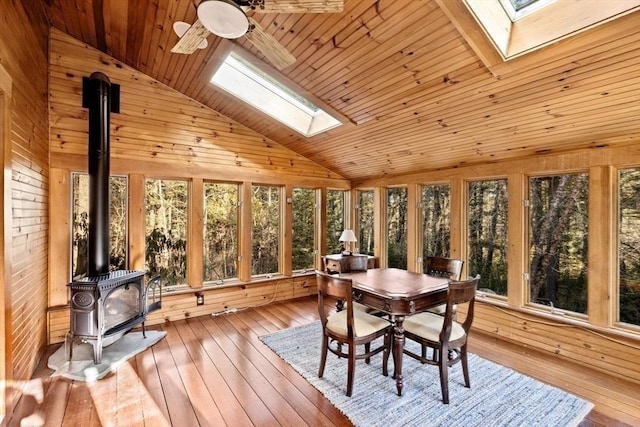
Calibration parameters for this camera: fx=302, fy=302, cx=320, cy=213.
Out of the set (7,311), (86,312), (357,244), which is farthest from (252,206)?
(7,311)

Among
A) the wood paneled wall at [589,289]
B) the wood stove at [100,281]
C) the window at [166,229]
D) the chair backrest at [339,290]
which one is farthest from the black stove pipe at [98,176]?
the wood paneled wall at [589,289]

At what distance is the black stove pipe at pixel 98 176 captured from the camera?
3.15 m

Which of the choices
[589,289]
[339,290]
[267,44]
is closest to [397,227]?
[589,289]

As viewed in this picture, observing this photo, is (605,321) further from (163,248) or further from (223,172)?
(163,248)

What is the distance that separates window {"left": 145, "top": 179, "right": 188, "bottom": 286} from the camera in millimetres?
4066

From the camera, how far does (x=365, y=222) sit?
566 cm

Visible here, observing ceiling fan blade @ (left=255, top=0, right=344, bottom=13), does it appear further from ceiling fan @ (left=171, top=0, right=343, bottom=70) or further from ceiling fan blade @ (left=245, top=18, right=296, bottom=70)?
ceiling fan blade @ (left=245, top=18, right=296, bottom=70)

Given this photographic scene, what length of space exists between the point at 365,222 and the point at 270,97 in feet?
9.17

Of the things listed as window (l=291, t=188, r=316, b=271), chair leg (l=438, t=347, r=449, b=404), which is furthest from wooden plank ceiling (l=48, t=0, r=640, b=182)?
chair leg (l=438, t=347, r=449, b=404)

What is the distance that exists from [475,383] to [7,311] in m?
3.62

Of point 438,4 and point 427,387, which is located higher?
point 438,4

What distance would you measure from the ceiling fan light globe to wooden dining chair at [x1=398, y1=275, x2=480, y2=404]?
2.26 metres

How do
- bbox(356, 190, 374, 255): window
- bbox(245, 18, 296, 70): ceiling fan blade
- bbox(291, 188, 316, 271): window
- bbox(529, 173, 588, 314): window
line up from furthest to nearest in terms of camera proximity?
bbox(356, 190, 374, 255): window → bbox(291, 188, 316, 271): window → bbox(529, 173, 588, 314): window → bbox(245, 18, 296, 70): ceiling fan blade

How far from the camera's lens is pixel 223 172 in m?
4.45
